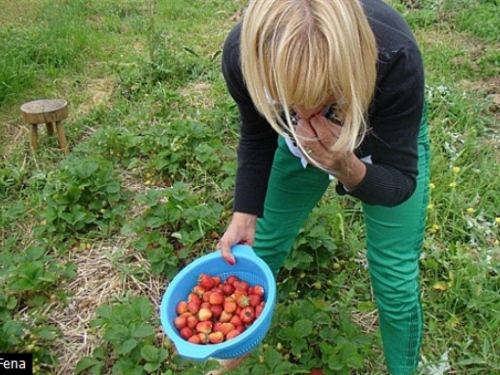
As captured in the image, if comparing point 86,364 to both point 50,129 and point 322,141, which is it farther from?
point 50,129

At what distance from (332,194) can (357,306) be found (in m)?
0.70

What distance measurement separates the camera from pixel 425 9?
14.8 ft

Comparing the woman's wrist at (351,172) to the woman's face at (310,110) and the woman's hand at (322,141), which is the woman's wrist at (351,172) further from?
the woman's face at (310,110)

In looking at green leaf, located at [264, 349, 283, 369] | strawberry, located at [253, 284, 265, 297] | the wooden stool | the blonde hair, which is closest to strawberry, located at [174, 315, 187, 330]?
strawberry, located at [253, 284, 265, 297]

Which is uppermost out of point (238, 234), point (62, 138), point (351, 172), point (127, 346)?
point (351, 172)

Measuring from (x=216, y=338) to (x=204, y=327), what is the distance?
55 millimetres

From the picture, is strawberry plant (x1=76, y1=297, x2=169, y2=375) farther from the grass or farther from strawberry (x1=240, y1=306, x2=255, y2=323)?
strawberry (x1=240, y1=306, x2=255, y2=323)

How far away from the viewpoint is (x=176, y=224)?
8.32 ft

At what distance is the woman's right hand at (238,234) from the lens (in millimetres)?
1658

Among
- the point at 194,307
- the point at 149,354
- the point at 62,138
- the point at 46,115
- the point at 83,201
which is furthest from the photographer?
the point at 62,138

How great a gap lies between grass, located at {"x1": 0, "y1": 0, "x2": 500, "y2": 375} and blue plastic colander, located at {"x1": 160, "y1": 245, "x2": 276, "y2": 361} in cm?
25

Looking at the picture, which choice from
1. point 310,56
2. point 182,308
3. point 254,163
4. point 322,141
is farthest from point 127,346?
point 310,56

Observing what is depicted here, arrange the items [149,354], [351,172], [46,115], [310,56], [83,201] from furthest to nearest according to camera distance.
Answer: [46,115] < [83,201] < [149,354] < [351,172] < [310,56]

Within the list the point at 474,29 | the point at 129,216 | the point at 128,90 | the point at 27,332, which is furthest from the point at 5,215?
the point at 474,29
